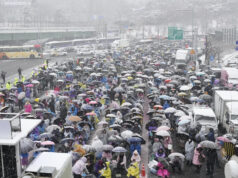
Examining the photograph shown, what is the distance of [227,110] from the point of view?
1409 cm

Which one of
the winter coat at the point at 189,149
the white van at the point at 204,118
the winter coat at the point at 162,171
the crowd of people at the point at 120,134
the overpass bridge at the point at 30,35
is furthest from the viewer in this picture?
the overpass bridge at the point at 30,35

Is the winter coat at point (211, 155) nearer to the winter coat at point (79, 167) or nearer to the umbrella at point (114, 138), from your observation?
the umbrella at point (114, 138)

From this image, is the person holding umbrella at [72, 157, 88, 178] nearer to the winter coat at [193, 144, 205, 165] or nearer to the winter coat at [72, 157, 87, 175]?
the winter coat at [72, 157, 87, 175]

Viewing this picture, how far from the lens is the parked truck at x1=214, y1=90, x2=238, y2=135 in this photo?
13.2 m

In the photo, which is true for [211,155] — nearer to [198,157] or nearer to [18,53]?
[198,157]

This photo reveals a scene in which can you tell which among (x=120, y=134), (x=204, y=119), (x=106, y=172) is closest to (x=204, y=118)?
(x=204, y=119)

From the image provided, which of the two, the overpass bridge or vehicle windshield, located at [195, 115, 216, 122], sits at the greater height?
the overpass bridge

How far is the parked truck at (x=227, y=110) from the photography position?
13.2 metres

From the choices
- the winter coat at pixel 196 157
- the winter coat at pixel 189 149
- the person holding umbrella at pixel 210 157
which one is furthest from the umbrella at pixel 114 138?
the person holding umbrella at pixel 210 157

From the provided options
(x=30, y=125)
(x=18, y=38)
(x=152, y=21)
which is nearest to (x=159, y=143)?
(x=30, y=125)

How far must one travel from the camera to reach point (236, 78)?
22953 mm

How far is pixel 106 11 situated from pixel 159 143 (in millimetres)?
155214

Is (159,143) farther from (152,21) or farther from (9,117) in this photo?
(152,21)

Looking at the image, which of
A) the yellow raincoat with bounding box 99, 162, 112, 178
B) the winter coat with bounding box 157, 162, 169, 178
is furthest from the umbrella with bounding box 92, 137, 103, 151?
the winter coat with bounding box 157, 162, 169, 178
